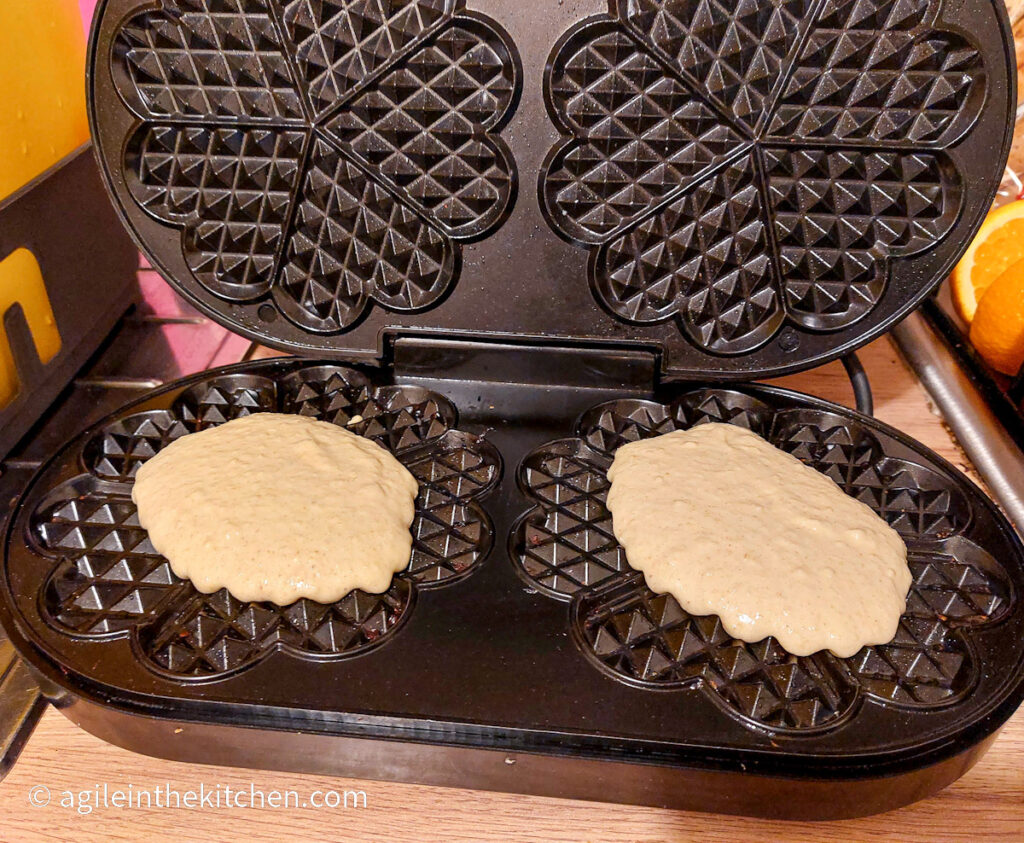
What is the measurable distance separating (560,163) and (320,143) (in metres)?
0.37

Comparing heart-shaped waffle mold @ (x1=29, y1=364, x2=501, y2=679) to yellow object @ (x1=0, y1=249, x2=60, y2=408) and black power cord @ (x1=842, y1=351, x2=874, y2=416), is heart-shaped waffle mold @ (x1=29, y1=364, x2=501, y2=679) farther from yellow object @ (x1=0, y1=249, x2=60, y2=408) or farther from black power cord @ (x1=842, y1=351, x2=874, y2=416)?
black power cord @ (x1=842, y1=351, x2=874, y2=416)

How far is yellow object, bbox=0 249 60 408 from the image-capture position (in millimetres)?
1375

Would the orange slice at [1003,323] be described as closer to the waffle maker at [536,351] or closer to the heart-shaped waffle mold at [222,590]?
the waffle maker at [536,351]

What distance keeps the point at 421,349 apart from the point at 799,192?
2.09 feet

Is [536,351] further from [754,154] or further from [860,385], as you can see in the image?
[860,385]

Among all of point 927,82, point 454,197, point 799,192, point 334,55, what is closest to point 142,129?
point 334,55

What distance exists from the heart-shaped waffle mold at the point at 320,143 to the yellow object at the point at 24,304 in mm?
326

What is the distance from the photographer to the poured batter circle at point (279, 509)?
1.03m

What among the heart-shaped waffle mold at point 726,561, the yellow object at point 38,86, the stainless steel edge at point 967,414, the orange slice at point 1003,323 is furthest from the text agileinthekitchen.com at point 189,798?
the orange slice at point 1003,323

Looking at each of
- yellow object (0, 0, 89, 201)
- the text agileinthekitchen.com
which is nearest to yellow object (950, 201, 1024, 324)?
the text agileinthekitchen.com

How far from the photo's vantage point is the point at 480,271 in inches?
50.3

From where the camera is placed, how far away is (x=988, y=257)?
5.24 feet

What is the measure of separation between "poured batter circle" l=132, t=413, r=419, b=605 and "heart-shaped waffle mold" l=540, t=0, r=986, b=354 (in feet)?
1.54

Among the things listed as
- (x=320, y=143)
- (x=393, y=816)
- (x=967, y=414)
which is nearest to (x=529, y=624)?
(x=393, y=816)
